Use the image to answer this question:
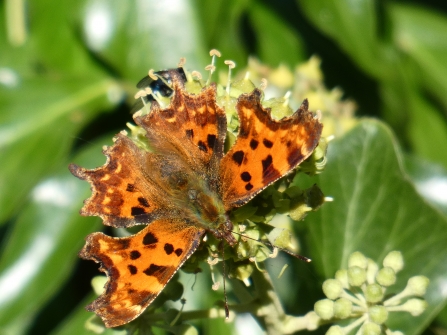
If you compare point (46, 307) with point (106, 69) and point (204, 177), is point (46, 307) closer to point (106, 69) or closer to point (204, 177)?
point (106, 69)

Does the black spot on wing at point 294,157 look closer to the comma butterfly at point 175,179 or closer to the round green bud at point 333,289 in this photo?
the comma butterfly at point 175,179

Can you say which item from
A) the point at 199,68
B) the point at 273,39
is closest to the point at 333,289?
the point at 199,68

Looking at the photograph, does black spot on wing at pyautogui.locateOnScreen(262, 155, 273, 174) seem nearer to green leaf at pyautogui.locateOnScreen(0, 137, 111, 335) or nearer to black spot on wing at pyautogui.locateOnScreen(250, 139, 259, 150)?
black spot on wing at pyautogui.locateOnScreen(250, 139, 259, 150)

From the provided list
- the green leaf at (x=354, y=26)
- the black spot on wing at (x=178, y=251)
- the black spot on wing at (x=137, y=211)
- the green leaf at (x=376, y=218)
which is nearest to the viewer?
the black spot on wing at (x=178, y=251)

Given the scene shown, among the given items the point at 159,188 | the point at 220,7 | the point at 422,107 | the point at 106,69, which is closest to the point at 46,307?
the point at 106,69

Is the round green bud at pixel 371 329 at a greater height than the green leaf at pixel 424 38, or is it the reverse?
the green leaf at pixel 424 38

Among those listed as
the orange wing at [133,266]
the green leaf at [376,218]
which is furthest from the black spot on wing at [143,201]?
the green leaf at [376,218]
